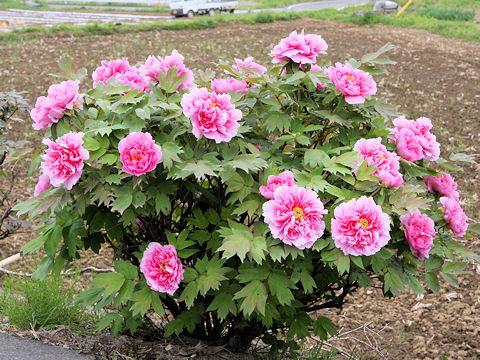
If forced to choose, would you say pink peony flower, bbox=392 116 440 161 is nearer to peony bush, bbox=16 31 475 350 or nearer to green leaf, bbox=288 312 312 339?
peony bush, bbox=16 31 475 350

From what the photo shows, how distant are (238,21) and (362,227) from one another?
13.7 meters

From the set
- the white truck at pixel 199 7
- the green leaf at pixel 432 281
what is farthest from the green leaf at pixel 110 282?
the white truck at pixel 199 7

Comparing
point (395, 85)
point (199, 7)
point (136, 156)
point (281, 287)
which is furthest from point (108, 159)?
point (199, 7)

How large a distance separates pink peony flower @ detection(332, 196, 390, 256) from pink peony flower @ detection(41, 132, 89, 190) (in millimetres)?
833

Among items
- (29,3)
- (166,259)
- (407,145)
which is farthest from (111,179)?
(29,3)

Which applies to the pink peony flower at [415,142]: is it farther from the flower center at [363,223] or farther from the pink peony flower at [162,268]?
the pink peony flower at [162,268]

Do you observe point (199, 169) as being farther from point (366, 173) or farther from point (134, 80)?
point (134, 80)

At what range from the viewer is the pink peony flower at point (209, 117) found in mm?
2326

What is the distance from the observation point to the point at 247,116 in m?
2.69

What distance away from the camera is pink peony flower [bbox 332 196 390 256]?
2.22 meters

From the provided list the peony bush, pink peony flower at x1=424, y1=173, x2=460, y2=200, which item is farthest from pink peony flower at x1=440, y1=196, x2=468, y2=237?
pink peony flower at x1=424, y1=173, x2=460, y2=200

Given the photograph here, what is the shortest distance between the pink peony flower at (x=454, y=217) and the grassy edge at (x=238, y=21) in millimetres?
11597

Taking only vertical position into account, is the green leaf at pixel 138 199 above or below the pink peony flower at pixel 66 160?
below

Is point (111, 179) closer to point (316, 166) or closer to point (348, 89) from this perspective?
point (316, 166)
